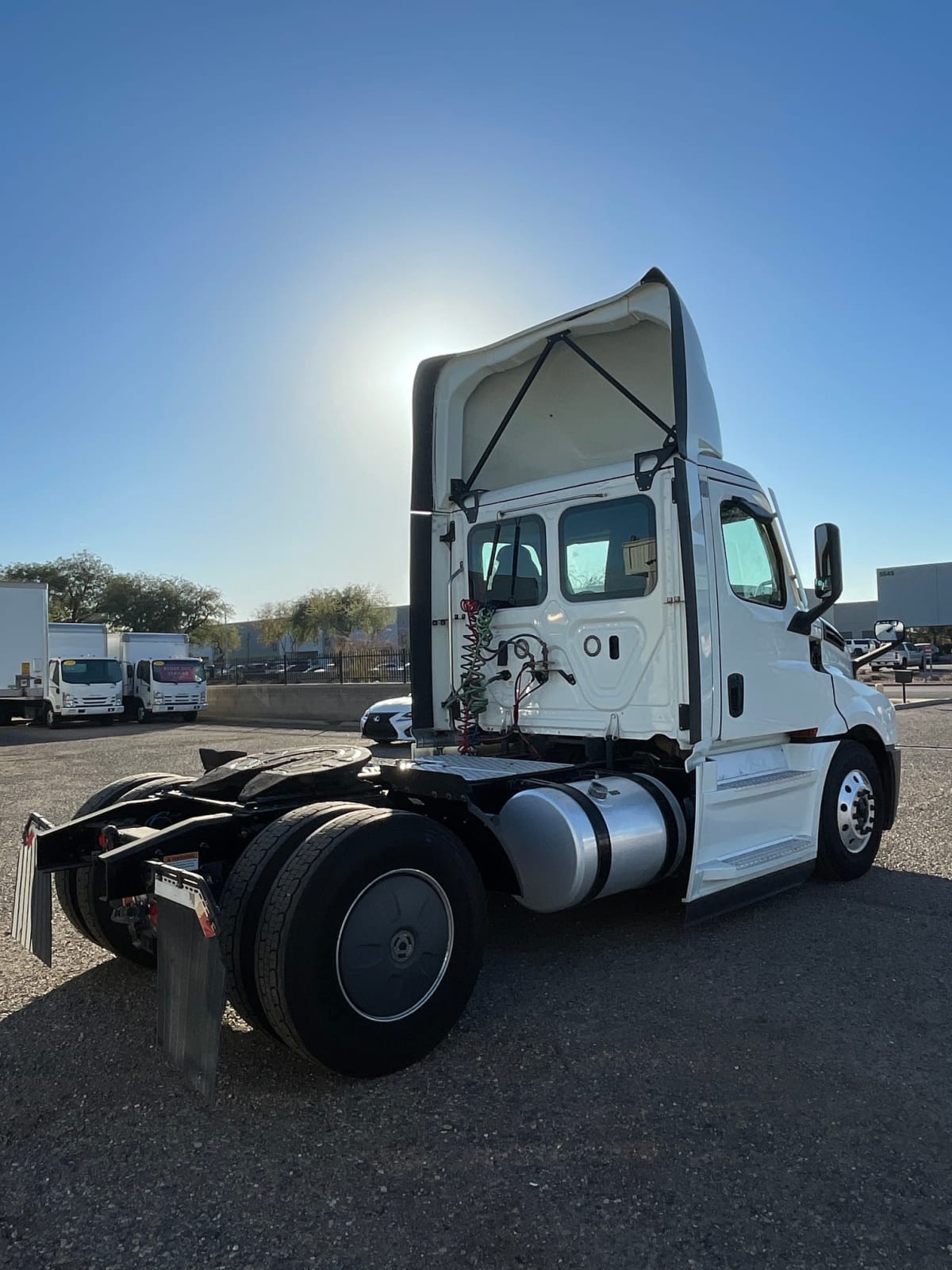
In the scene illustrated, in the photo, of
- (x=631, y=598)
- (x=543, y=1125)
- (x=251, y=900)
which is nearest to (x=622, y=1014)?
(x=543, y=1125)

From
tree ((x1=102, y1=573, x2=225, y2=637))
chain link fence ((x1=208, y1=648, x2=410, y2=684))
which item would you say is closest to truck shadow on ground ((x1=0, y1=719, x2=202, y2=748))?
chain link fence ((x1=208, y1=648, x2=410, y2=684))

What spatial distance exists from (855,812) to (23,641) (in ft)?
77.3

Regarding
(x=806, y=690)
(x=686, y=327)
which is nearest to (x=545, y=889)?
(x=806, y=690)

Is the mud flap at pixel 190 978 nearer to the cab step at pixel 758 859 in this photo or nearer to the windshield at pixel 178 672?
the cab step at pixel 758 859

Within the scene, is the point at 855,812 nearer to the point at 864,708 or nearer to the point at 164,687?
the point at 864,708

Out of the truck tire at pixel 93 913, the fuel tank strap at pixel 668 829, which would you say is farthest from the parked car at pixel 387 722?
the truck tire at pixel 93 913

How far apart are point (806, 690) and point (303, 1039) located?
154 inches

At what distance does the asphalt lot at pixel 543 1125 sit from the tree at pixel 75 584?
219 ft

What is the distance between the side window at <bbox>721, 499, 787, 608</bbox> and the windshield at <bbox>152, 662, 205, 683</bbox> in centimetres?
2274

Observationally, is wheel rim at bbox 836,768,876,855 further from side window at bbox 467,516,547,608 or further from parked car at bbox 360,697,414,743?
parked car at bbox 360,697,414,743

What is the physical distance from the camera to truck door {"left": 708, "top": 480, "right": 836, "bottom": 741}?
514 centimetres

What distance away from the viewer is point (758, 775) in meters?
5.27

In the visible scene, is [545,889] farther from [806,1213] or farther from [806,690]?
[806,690]

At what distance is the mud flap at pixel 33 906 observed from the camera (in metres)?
3.81
